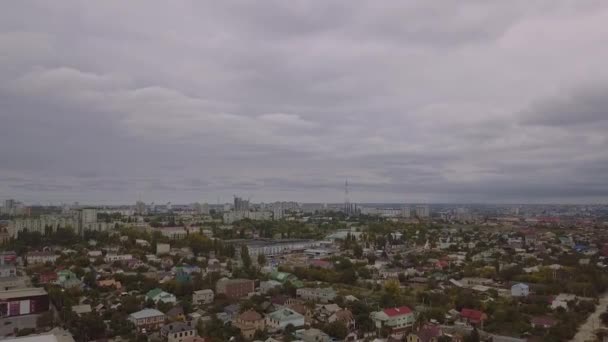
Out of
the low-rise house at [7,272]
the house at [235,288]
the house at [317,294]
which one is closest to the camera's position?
the house at [317,294]

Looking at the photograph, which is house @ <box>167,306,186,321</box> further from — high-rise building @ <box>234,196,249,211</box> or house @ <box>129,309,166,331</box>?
high-rise building @ <box>234,196,249,211</box>

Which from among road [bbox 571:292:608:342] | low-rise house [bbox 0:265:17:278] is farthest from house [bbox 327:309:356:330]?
low-rise house [bbox 0:265:17:278]

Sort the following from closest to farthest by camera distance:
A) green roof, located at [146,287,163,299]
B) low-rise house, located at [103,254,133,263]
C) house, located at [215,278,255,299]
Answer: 1. green roof, located at [146,287,163,299]
2. house, located at [215,278,255,299]
3. low-rise house, located at [103,254,133,263]

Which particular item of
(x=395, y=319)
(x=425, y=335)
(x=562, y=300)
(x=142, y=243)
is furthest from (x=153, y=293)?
(x=142, y=243)

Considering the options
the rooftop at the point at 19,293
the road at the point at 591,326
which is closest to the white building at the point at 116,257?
the rooftop at the point at 19,293

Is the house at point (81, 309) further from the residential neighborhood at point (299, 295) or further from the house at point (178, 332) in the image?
the house at point (178, 332)
